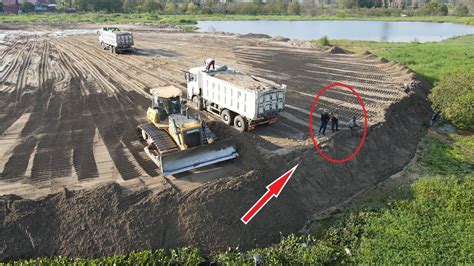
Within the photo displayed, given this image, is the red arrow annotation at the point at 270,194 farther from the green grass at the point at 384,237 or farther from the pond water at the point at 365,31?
the pond water at the point at 365,31

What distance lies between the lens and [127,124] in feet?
62.2

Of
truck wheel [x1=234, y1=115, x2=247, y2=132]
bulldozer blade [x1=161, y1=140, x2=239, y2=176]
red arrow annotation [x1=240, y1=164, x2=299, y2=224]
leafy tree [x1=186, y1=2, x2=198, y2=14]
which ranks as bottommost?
red arrow annotation [x1=240, y1=164, x2=299, y2=224]

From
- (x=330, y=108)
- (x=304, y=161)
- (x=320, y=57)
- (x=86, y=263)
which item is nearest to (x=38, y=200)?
(x=86, y=263)

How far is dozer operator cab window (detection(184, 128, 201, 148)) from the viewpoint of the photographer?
1443 cm

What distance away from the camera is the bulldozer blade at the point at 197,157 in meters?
13.7

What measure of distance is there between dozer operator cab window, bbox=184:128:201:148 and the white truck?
3682 millimetres

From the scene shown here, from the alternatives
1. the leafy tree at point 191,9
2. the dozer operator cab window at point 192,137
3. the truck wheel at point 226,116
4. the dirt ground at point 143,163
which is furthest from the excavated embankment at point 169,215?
the leafy tree at point 191,9

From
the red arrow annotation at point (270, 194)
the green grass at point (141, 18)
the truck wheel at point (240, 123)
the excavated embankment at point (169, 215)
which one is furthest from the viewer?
the green grass at point (141, 18)

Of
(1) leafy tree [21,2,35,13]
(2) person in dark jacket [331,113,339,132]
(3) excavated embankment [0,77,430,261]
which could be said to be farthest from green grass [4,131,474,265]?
(1) leafy tree [21,2,35,13]

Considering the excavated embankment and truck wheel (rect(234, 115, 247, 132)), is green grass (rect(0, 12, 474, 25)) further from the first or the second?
the excavated embankment

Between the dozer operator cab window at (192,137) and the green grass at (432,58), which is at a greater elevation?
the green grass at (432,58)

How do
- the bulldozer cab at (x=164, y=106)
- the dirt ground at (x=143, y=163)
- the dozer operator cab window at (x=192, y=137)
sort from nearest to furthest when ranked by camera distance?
the dirt ground at (x=143, y=163), the dozer operator cab window at (x=192, y=137), the bulldozer cab at (x=164, y=106)

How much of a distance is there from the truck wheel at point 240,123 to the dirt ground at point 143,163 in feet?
1.57

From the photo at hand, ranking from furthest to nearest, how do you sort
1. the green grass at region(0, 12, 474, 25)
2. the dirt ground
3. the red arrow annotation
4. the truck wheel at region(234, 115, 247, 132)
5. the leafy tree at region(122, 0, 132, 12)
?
the leafy tree at region(122, 0, 132, 12) → the green grass at region(0, 12, 474, 25) → the truck wheel at region(234, 115, 247, 132) → the red arrow annotation → the dirt ground
